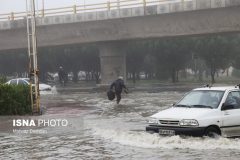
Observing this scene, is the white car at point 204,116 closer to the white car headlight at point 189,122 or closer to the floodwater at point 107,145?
the white car headlight at point 189,122

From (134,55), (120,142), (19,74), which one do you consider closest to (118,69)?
(134,55)

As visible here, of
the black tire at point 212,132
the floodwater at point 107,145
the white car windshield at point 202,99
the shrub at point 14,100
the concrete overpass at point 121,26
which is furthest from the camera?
the concrete overpass at point 121,26

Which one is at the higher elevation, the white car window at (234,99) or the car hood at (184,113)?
the white car window at (234,99)

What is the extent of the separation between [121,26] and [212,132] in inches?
1248

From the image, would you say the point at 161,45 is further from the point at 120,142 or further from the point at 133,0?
the point at 120,142

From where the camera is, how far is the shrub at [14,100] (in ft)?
64.3

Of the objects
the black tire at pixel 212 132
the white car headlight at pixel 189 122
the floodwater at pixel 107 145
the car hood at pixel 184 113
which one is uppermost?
the car hood at pixel 184 113

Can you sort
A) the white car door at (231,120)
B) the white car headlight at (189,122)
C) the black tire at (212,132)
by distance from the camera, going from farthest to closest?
the white car door at (231,120), the black tire at (212,132), the white car headlight at (189,122)

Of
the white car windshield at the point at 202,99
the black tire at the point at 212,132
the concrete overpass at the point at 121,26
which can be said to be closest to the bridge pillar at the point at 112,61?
the concrete overpass at the point at 121,26

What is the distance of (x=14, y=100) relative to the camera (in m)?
19.8

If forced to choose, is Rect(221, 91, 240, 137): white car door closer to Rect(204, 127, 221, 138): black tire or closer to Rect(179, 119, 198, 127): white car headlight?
Rect(204, 127, 221, 138): black tire

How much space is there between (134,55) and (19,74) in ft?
76.7

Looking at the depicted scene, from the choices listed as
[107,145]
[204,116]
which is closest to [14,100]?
[107,145]

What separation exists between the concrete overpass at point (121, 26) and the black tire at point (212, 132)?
25.4 metres
